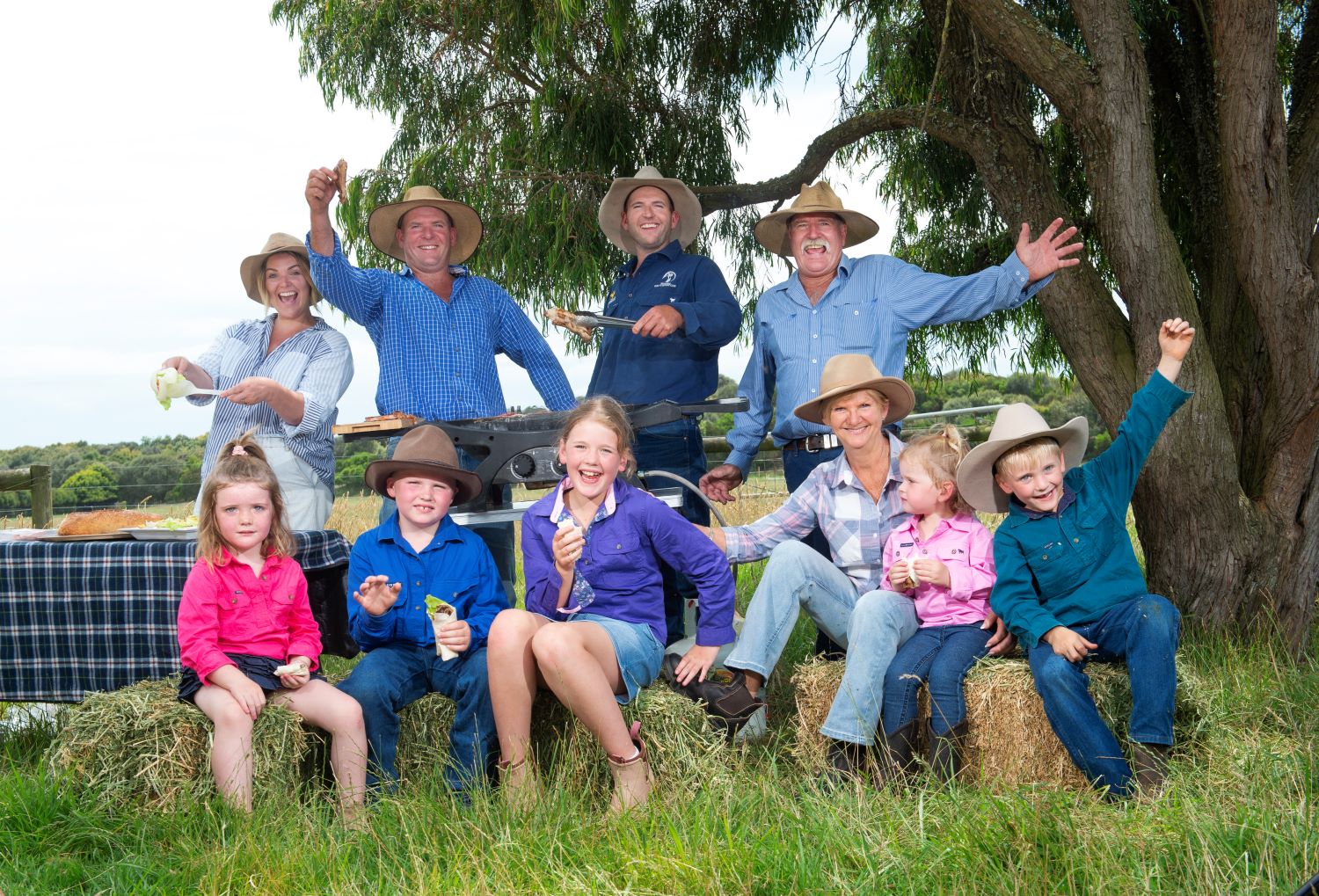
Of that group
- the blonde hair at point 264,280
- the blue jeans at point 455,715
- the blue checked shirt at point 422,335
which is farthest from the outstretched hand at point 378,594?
the blonde hair at point 264,280

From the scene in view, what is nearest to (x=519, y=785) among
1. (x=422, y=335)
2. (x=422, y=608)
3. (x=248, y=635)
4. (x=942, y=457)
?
(x=422, y=608)

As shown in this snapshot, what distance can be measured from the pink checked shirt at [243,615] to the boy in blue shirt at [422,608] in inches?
6.0

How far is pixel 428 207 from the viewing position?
4297 mm

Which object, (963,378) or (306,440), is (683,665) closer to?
(306,440)

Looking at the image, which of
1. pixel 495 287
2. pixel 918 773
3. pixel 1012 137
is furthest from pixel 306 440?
pixel 1012 137

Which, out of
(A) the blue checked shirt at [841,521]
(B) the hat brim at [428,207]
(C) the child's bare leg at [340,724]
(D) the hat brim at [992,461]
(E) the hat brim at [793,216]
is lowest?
(C) the child's bare leg at [340,724]

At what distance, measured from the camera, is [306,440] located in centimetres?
396

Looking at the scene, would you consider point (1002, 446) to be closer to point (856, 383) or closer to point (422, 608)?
point (856, 383)

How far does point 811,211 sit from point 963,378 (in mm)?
3121

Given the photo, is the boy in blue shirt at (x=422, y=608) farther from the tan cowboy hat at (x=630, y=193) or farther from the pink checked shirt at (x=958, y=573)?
the tan cowboy hat at (x=630, y=193)

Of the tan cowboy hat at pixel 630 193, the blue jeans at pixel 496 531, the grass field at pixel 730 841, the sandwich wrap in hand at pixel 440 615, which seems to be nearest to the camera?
the grass field at pixel 730 841

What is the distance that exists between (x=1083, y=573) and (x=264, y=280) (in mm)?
2951

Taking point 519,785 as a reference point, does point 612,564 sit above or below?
above

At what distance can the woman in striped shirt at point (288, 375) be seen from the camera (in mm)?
3918
